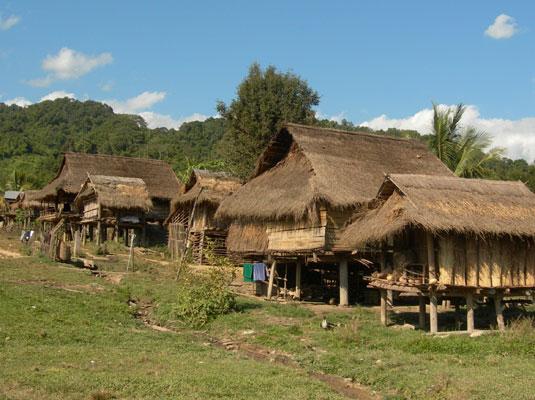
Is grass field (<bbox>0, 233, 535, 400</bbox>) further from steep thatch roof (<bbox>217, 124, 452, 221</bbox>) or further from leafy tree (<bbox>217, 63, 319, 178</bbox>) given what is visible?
leafy tree (<bbox>217, 63, 319, 178</bbox>)

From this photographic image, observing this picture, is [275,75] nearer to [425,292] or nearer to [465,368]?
[425,292]

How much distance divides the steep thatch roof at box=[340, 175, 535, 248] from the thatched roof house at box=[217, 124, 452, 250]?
3.47m

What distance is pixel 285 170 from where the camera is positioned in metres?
25.2

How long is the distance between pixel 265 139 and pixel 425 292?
2233cm

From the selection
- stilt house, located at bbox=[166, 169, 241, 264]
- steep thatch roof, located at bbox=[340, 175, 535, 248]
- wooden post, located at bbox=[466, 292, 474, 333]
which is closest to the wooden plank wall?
wooden post, located at bbox=[466, 292, 474, 333]

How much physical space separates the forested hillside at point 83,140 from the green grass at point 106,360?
30.7 meters

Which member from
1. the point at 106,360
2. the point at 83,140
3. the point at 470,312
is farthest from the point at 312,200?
the point at 83,140

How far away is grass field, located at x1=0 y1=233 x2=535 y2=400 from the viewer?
10312mm

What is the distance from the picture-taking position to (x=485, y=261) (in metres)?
16.5

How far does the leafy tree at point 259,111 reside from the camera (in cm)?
3772

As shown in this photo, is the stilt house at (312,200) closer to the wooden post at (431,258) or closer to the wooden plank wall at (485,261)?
the wooden post at (431,258)

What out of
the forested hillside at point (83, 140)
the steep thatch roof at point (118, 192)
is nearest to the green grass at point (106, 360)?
the steep thatch roof at point (118, 192)

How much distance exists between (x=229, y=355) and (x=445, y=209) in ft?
20.6

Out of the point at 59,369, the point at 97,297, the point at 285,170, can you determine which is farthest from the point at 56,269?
the point at 59,369
